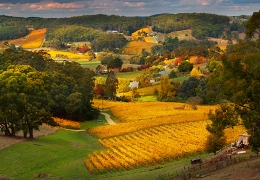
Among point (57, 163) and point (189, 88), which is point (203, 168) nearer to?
point (57, 163)

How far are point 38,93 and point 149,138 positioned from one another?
14.9 m

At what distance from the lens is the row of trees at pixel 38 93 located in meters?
46.0

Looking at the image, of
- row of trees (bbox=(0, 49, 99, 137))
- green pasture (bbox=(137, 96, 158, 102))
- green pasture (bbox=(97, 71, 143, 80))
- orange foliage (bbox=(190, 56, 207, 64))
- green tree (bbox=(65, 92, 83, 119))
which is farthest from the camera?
orange foliage (bbox=(190, 56, 207, 64))

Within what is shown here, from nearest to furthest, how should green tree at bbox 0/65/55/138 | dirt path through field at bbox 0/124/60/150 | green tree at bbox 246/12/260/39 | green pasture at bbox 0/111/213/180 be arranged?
1. green tree at bbox 246/12/260/39
2. green pasture at bbox 0/111/213/180
3. dirt path through field at bbox 0/124/60/150
4. green tree at bbox 0/65/55/138

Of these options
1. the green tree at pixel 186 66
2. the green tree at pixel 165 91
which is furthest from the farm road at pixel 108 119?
the green tree at pixel 186 66

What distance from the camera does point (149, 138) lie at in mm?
50438

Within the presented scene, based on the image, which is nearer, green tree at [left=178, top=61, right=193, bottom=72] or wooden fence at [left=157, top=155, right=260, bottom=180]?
wooden fence at [left=157, top=155, right=260, bottom=180]

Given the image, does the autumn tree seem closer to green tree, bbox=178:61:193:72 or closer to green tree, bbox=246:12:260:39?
green tree, bbox=178:61:193:72

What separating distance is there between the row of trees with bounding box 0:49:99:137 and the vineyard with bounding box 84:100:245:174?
317 inches

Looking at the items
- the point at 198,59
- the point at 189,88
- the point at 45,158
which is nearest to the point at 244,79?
the point at 45,158

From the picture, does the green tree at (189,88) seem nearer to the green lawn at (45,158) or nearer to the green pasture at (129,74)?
the green pasture at (129,74)

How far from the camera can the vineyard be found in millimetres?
37969

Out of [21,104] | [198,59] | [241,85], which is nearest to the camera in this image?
[241,85]

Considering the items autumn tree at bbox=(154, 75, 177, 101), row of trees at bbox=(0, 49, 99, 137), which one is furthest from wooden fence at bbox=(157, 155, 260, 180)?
autumn tree at bbox=(154, 75, 177, 101)
